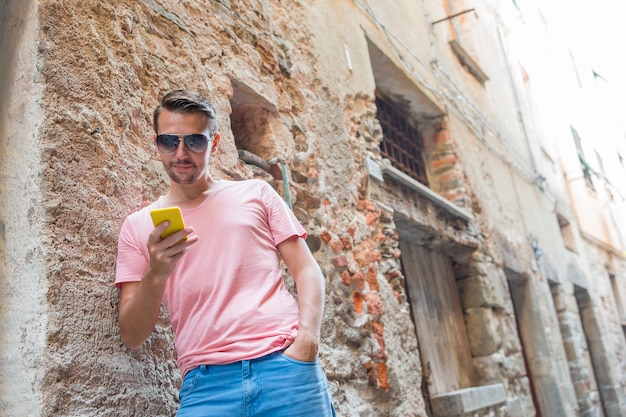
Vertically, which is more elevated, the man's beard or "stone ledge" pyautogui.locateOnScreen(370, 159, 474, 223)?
"stone ledge" pyautogui.locateOnScreen(370, 159, 474, 223)

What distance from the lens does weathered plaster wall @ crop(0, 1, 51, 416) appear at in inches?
59.7

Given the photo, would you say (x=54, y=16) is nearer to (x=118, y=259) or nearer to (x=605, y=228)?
(x=118, y=259)

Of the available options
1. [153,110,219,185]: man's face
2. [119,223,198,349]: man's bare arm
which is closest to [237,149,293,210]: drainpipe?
[153,110,219,185]: man's face

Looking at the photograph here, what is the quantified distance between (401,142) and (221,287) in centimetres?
407

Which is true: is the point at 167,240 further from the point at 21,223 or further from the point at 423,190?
the point at 423,190

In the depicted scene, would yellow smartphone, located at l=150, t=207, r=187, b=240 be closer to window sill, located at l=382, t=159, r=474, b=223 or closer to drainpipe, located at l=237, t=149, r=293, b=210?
drainpipe, located at l=237, t=149, r=293, b=210

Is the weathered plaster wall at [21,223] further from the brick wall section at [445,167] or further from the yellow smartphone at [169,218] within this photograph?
the brick wall section at [445,167]

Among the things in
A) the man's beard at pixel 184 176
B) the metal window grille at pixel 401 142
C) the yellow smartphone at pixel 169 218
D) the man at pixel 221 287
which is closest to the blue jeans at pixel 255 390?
the man at pixel 221 287

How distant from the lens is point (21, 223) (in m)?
1.64

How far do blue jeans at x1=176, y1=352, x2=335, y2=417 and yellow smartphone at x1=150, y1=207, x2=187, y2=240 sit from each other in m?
0.35

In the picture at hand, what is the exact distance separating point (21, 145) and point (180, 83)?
768 millimetres

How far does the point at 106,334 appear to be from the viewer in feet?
5.47

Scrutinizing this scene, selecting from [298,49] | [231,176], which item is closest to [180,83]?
[231,176]

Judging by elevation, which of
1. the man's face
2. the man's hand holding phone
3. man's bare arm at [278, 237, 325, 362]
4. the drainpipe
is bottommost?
man's bare arm at [278, 237, 325, 362]
